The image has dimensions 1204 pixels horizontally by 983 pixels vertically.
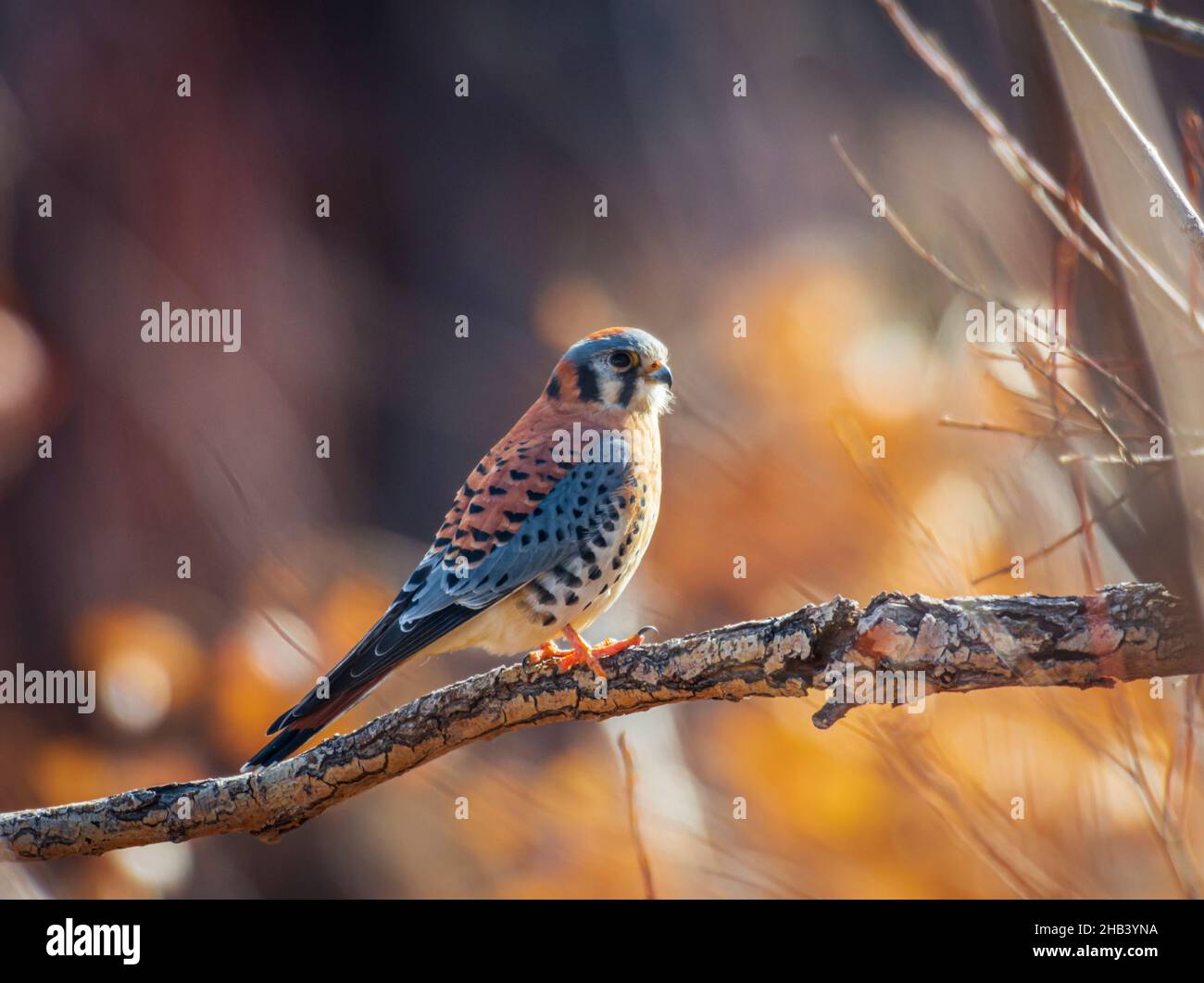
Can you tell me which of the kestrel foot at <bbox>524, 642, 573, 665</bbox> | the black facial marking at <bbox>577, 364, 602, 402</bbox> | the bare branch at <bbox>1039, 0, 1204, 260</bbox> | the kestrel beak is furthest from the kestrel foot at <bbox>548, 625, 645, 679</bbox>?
the bare branch at <bbox>1039, 0, 1204, 260</bbox>

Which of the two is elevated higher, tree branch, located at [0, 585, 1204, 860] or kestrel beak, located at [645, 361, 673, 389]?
kestrel beak, located at [645, 361, 673, 389]

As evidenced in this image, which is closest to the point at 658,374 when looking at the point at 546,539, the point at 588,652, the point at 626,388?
the point at 626,388

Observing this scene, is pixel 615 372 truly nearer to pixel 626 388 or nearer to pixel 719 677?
pixel 626 388

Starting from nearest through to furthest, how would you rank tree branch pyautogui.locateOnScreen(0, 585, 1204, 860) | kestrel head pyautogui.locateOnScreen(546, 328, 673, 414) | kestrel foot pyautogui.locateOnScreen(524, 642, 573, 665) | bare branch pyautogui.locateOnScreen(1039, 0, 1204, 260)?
1. bare branch pyautogui.locateOnScreen(1039, 0, 1204, 260)
2. tree branch pyautogui.locateOnScreen(0, 585, 1204, 860)
3. kestrel foot pyautogui.locateOnScreen(524, 642, 573, 665)
4. kestrel head pyautogui.locateOnScreen(546, 328, 673, 414)

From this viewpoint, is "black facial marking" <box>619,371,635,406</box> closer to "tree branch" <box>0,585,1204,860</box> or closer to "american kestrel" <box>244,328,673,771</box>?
"american kestrel" <box>244,328,673,771</box>

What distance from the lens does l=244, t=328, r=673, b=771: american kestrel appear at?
3.05 metres

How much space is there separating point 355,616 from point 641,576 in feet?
3.94

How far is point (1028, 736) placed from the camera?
11.4 ft

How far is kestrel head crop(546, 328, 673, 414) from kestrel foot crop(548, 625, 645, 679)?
823 mm

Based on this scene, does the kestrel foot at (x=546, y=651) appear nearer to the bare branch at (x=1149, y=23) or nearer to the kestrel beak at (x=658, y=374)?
the kestrel beak at (x=658, y=374)

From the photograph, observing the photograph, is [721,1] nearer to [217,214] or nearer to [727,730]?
[217,214]

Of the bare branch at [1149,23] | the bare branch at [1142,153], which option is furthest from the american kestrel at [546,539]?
the bare branch at [1149,23]

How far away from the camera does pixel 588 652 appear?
297 cm
